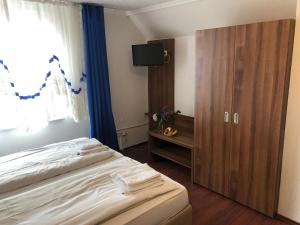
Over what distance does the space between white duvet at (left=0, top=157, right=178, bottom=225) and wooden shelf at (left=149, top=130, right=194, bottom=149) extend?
116 centimetres

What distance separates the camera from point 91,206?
1.54 meters

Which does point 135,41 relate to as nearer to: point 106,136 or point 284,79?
point 106,136

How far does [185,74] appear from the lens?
364 cm

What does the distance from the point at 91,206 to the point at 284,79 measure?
1911 mm

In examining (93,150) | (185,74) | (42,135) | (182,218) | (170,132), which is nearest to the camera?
(182,218)

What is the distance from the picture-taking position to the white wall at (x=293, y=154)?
6.61 ft

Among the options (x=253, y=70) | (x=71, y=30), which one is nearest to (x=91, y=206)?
(x=253, y=70)

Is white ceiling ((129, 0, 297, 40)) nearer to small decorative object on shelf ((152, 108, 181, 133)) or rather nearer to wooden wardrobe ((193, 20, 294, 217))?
wooden wardrobe ((193, 20, 294, 217))

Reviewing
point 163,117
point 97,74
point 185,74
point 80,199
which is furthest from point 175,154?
point 80,199

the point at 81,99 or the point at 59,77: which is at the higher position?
the point at 59,77

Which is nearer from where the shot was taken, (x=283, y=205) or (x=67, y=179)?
(x=67, y=179)

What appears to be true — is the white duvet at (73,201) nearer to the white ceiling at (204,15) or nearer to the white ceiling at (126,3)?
the white ceiling at (204,15)

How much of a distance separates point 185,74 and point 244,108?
58.6 inches

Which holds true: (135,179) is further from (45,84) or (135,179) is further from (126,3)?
(126,3)
